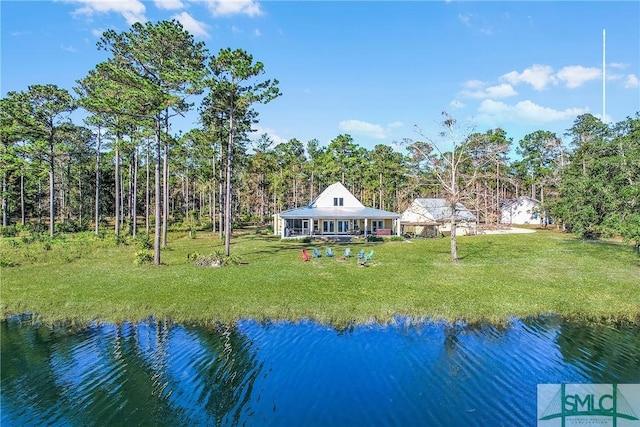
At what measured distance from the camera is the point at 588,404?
8.57 m

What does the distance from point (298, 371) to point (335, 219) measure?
118 ft

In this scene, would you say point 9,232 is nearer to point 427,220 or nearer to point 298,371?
point 298,371

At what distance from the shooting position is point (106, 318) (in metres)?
14.1

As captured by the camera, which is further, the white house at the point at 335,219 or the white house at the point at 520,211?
the white house at the point at 520,211

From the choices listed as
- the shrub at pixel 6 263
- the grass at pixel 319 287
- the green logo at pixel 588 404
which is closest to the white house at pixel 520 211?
the grass at pixel 319 287

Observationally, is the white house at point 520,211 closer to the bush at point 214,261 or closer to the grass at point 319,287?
the grass at point 319,287

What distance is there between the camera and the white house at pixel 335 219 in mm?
43438

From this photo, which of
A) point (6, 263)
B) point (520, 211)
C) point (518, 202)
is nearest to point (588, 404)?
point (6, 263)

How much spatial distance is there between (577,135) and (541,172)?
10962 mm

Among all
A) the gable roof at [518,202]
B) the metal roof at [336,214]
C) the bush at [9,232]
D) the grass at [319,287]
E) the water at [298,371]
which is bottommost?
the water at [298,371]

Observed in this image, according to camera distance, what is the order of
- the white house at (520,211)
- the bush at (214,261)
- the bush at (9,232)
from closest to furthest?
the bush at (214,261), the bush at (9,232), the white house at (520,211)

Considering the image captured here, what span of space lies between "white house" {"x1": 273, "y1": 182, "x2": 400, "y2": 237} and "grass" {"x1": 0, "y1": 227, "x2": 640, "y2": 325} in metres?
15.0

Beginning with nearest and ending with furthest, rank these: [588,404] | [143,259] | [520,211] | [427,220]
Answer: [588,404], [143,259], [427,220], [520,211]

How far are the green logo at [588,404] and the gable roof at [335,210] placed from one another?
111 feet
